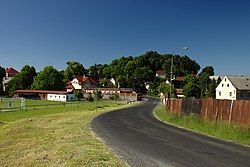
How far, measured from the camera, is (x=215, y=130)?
23.3 metres

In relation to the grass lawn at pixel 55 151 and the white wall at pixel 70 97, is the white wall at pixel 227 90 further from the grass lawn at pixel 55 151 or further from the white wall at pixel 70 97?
the grass lawn at pixel 55 151

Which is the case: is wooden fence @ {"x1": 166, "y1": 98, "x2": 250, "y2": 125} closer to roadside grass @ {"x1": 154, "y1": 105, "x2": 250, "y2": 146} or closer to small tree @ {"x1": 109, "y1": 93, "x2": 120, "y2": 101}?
roadside grass @ {"x1": 154, "y1": 105, "x2": 250, "y2": 146}

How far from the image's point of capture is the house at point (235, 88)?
100250 millimetres

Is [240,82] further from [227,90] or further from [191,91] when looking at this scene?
[191,91]

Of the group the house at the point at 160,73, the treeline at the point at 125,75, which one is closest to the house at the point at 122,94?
the treeline at the point at 125,75

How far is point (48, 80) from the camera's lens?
5955 inches

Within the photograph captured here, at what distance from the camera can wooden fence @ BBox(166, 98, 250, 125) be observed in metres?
22.8

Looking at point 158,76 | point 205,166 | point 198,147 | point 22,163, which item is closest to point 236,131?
point 198,147

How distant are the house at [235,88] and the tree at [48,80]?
7017 centimetres

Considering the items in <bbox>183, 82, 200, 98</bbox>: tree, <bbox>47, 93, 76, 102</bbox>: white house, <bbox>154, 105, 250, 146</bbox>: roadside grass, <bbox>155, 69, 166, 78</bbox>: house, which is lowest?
<bbox>154, 105, 250, 146</bbox>: roadside grass

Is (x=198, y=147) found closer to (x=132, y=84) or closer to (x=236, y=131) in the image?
(x=236, y=131)

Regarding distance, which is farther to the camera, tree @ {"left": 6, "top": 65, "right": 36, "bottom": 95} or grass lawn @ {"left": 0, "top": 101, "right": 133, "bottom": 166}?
tree @ {"left": 6, "top": 65, "right": 36, "bottom": 95}

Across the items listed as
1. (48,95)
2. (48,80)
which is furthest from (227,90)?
(48,80)

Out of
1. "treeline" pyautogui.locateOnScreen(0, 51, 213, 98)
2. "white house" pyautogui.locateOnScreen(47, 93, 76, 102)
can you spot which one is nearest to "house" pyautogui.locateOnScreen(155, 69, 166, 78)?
"treeline" pyautogui.locateOnScreen(0, 51, 213, 98)
